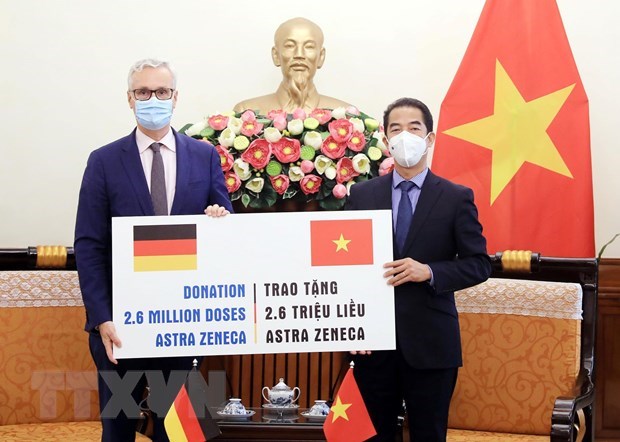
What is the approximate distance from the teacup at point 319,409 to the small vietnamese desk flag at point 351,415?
0.40 m

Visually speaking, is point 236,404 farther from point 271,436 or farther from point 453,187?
point 453,187

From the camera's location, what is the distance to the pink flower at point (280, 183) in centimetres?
332

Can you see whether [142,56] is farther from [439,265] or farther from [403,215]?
[439,265]

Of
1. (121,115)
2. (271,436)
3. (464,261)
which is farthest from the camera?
(121,115)

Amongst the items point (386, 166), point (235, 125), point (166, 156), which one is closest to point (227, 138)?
point (235, 125)

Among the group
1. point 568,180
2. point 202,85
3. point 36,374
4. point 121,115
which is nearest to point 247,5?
point 202,85

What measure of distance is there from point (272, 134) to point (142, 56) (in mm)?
1644

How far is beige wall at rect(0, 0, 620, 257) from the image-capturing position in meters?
4.72

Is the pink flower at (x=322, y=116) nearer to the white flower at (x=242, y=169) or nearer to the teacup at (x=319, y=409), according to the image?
the white flower at (x=242, y=169)

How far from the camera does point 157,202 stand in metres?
2.70

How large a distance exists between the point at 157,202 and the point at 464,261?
0.83 metres

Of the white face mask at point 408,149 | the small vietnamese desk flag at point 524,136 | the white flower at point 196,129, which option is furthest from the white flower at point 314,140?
the small vietnamese desk flag at point 524,136

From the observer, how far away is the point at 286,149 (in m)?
3.36

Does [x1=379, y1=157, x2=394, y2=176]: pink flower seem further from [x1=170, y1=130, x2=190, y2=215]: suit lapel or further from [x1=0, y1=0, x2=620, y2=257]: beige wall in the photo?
[x1=0, y1=0, x2=620, y2=257]: beige wall
